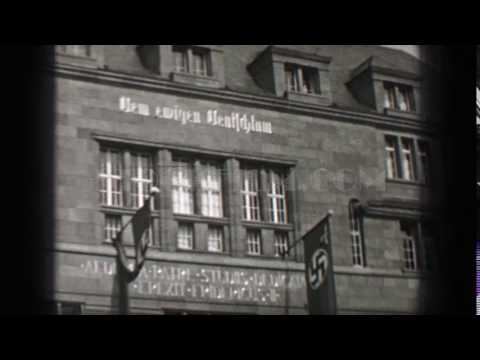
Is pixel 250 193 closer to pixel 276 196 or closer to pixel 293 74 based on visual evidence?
pixel 276 196

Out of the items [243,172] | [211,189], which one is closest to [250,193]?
[243,172]

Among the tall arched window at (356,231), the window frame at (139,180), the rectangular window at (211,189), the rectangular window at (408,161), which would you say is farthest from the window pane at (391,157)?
the window frame at (139,180)

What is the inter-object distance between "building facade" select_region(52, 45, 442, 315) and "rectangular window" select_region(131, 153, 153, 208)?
0.05 feet

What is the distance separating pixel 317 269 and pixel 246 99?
2.22m

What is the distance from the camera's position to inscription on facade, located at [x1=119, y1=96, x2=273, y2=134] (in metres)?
13.0

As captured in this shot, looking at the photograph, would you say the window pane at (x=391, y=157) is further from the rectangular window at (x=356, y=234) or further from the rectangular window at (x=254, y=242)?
the rectangular window at (x=254, y=242)

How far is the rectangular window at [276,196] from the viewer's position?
523 inches

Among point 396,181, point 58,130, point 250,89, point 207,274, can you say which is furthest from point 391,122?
point 58,130

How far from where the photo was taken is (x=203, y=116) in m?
13.2

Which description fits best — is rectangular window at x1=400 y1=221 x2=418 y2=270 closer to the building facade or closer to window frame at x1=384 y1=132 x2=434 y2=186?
the building facade
